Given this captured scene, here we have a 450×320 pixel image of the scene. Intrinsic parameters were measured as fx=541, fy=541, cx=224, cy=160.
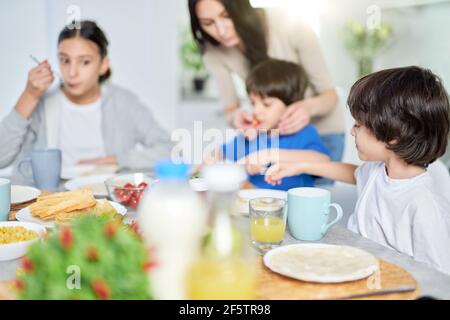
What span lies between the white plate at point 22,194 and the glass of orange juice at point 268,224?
599mm

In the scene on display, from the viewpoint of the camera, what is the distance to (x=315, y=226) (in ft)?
3.31

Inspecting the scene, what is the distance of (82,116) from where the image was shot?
7.55ft

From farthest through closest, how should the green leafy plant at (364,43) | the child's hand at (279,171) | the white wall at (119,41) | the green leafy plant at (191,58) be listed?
the green leafy plant at (191,58)
the green leafy plant at (364,43)
the white wall at (119,41)
the child's hand at (279,171)

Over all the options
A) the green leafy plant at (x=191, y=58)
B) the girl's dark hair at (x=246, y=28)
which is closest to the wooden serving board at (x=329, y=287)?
the girl's dark hair at (x=246, y=28)

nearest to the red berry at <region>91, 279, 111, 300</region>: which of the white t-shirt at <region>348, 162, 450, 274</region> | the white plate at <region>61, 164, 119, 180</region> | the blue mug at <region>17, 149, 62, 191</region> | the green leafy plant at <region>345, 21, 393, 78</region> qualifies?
the white t-shirt at <region>348, 162, 450, 274</region>

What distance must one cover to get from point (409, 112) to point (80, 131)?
153 cm

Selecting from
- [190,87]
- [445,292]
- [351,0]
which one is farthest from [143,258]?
[190,87]

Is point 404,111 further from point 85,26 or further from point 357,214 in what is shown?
point 85,26

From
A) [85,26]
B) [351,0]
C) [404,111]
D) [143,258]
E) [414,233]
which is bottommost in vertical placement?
[414,233]

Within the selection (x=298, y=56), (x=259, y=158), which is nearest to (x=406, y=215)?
(x=259, y=158)

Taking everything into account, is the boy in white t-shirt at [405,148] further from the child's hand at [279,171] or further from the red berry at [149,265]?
the red berry at [149,265]

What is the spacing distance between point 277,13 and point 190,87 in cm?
282

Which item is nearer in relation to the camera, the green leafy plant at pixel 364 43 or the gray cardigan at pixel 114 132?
the gray cardigan at pixel 114 132

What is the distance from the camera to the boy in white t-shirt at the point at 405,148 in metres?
1.12
